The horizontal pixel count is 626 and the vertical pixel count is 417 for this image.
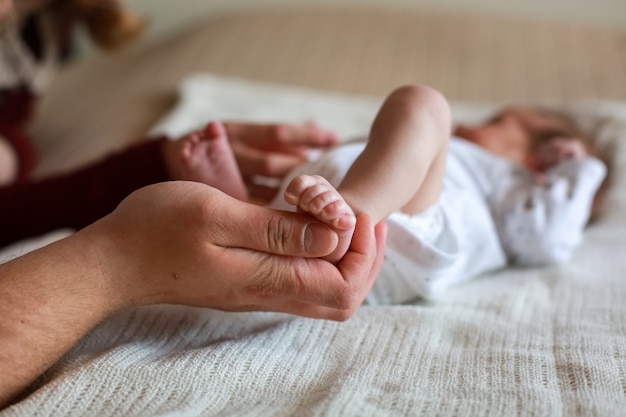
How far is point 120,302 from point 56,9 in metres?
1.12

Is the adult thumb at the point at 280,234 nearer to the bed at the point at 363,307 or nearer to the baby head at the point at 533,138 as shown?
the bed at the point at 363,307

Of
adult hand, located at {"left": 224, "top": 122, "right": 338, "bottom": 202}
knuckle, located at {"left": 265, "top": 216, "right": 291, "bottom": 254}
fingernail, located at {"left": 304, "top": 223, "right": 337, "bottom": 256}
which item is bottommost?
adult hand, located at {"left": 224, "top": 122, "right": 338, "bottom": 202}

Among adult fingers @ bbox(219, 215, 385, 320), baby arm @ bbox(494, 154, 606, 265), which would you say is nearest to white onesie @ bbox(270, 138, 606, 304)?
baby arm @ bbox(494, 154, 606, 265)

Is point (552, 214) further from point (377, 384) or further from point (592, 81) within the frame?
point (592, 81)

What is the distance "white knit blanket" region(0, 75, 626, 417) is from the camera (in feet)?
1.88

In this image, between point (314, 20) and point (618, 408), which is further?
point (314, 20)

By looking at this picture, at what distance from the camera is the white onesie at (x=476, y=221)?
0.79 meters

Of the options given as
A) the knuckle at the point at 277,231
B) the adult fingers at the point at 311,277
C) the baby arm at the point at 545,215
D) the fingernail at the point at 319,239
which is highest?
the knuckle at the point at 277,231

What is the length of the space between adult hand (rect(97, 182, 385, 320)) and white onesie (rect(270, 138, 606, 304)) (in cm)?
14

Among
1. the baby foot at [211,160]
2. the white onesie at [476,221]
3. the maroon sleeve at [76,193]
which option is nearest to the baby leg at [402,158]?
the white onesie at [476,221]

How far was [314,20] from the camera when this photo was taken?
176 cm

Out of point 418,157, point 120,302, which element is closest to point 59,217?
point 120,302

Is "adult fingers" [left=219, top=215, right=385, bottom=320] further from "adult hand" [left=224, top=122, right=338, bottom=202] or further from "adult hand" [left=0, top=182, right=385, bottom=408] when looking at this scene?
"adult hand" [left=224, top=122, right=338, bottom=202]

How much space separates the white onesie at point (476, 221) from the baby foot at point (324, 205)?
13cm
